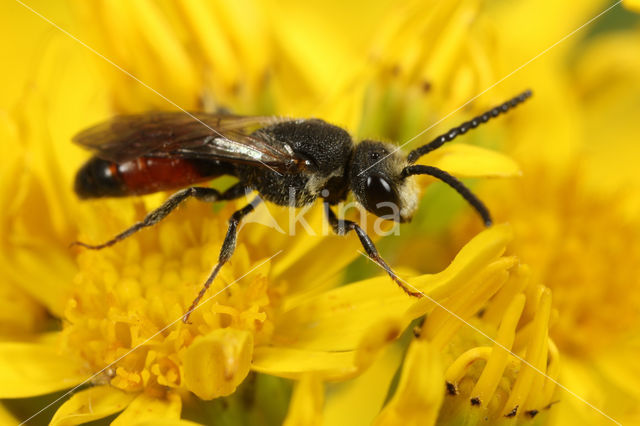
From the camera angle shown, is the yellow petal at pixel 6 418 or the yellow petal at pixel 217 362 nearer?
the yellow petal at pixel 217 362

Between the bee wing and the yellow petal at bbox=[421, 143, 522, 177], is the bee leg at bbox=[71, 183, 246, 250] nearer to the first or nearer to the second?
the bee wing

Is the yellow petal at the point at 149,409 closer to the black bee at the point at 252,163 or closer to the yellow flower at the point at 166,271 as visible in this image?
the yellow flower at the point at 166,271

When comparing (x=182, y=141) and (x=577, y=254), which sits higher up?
(x=577, y=254)

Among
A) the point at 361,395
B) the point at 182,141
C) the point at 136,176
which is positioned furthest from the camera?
the point at 361,395

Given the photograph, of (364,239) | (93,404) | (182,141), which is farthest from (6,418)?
(364,239)

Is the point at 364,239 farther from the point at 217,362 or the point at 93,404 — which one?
the point at 93,404

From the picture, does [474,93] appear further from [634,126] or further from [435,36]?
[634,126]

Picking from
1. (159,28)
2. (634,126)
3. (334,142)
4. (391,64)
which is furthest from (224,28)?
(634,126)

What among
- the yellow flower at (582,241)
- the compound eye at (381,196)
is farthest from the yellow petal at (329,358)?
the yellow flower at (582,241)
